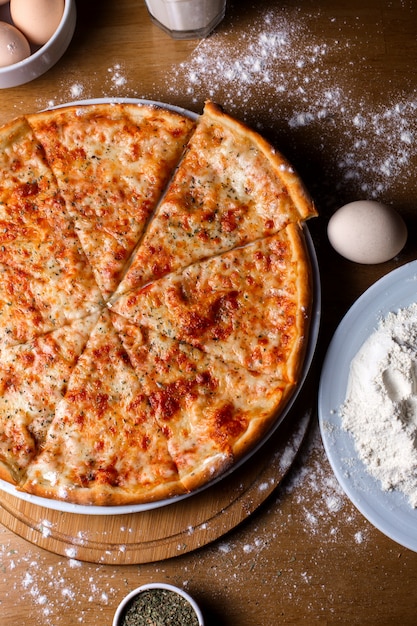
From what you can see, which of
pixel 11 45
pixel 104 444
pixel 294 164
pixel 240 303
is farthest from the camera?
pixel 294 164

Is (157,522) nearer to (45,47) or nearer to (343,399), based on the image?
(343,399)

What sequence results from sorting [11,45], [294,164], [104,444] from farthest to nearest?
[294,164]
[11,45]
[104,444]

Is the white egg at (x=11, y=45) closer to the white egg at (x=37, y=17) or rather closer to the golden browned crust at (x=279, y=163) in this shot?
the white egg at (x=37, y=17)

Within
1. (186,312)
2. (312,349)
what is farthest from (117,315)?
(312,349)

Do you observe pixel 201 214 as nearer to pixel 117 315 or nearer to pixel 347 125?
pixel 117 315

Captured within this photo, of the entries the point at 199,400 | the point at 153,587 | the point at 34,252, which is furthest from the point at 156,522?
the point at 34,252

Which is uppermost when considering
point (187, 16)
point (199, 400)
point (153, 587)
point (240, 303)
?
point (187, 16)
